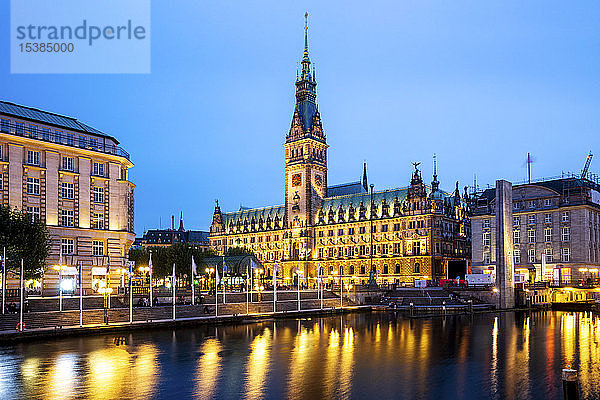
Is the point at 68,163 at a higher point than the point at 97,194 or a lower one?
higher

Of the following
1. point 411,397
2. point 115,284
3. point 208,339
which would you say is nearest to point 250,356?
point 208,339

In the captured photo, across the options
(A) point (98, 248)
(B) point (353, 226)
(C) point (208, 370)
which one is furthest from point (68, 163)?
(B) point (353, 226)

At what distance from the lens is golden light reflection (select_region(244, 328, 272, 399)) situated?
1219 inches

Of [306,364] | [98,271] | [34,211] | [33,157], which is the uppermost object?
[33,157]

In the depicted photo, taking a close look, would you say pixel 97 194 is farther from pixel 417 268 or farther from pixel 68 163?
pixel 417 268

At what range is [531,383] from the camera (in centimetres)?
3331

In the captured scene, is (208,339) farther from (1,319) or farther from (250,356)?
(1,319)

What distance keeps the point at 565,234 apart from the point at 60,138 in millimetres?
101617

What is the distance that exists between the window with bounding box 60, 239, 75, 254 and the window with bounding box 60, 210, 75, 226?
2468 mm

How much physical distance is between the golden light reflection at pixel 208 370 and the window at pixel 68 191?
4135cm

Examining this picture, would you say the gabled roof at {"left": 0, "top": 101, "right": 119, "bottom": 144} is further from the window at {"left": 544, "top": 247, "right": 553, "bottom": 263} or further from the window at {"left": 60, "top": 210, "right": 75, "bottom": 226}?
the window at {"left": 544, "top": 247, "right": 553, "bottom": 263}

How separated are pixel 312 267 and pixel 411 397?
494 feet

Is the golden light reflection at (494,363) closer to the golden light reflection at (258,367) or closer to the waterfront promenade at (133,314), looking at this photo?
the golden light reflection at (258,367)

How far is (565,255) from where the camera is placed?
124 metres
